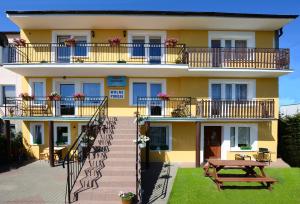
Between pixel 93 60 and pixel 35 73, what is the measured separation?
140 inches

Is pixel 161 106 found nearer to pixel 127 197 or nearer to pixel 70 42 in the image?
pixel 70 42

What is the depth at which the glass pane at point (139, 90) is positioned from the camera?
717 inches

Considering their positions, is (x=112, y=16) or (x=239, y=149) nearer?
(x=112, y=16)

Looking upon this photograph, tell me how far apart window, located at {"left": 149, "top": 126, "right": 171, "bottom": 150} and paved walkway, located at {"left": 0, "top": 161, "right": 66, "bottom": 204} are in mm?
5774

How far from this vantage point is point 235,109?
17250 millimetres

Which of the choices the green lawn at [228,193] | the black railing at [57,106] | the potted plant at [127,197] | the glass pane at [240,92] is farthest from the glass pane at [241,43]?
the potted plant at [127,197]

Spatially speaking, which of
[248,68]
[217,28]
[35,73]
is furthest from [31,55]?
[248,68]

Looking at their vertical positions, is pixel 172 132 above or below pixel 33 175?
above

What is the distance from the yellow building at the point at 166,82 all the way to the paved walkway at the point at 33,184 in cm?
317

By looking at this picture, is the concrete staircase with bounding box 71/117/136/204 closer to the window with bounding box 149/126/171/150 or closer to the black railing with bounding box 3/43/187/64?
the window with bounding box 149/126/171/150

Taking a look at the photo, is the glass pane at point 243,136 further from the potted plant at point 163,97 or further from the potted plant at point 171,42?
the potted plant at point 171,42

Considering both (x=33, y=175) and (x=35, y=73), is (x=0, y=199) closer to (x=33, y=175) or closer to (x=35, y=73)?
(x=33, y=175)

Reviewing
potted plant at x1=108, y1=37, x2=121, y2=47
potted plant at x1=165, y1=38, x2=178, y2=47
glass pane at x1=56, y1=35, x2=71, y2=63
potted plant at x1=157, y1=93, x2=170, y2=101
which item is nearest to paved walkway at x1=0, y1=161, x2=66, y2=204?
glass pane at x1=56, y1=35, x2=71, y2=63

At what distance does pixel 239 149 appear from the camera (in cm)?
1822
